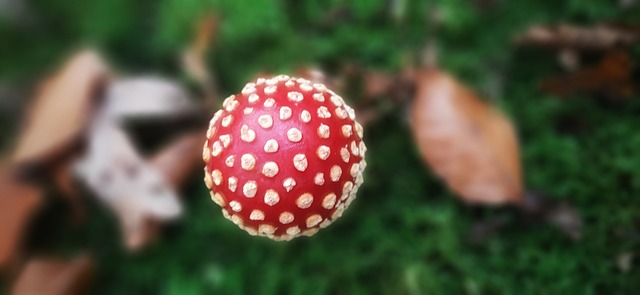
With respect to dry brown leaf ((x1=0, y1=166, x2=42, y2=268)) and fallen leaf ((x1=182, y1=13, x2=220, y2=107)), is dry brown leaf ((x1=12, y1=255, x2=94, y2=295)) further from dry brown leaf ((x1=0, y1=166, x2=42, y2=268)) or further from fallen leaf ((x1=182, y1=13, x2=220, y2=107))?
fallen leaf ((x1=182, y1=13, x2=220, y2=107))

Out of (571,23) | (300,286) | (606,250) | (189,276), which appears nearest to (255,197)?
(300,286)

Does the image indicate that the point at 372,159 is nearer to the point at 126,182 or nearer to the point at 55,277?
the point at 126,182

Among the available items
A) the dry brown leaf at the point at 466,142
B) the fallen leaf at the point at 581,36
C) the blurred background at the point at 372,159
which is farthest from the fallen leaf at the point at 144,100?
the fallen leaf at the point at 581,36

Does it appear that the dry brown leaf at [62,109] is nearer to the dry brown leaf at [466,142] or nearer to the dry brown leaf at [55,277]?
the dry brown leaf at [55,277]

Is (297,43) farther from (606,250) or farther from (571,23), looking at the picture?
(606,250)

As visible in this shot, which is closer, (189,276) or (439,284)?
(439,284)

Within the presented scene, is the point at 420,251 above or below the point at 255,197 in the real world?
below
